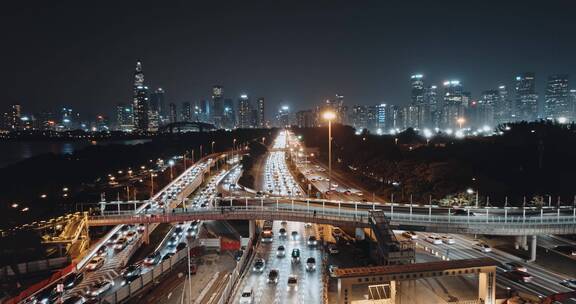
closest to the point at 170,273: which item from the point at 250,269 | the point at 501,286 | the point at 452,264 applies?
the point at 250,269

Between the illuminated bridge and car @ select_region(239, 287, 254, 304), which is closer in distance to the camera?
car @ select_region(239, 287, 254, 304)

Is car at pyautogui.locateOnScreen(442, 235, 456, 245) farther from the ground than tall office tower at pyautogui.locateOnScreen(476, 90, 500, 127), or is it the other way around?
tall office tower at pyautogui.locateOnScreen(476, 90, 500, 127)

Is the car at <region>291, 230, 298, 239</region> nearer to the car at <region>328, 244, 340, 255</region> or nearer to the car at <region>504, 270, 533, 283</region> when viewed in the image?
the car at <region>328, 244, 340, 255</region>

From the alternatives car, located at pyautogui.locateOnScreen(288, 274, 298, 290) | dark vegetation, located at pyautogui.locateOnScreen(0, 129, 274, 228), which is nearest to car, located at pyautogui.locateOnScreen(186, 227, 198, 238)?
dark vegetation, located at pyautogui.locateOnScreen(0, 129, 274, 228)

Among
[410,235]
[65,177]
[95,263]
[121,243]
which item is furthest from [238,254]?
[65,177]

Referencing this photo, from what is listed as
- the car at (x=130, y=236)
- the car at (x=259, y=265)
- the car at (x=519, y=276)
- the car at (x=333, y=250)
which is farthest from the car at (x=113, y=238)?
the car at (x=519, y=276)

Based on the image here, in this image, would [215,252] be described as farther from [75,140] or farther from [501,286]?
[75,140]
